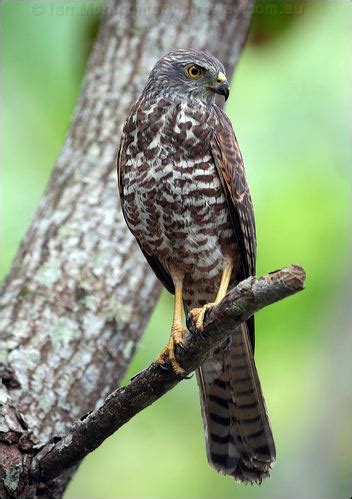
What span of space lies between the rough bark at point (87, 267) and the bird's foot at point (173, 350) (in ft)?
2.47

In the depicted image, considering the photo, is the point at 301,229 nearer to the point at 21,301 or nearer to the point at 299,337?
the point at 299,337

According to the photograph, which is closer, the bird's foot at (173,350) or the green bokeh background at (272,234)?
the bird's foot at (173,350)

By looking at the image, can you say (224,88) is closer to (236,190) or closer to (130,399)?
(236,190)

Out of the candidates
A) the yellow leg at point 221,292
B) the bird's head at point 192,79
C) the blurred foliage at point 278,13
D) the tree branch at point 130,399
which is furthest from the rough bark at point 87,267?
the bird's head at point 192,79

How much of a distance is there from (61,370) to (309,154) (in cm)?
321

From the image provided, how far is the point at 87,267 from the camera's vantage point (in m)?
4.93

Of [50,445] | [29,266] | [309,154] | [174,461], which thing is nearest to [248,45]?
[309,154]

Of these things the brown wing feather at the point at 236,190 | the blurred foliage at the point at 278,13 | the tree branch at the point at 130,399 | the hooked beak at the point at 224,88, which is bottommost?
the tree branch at the point at 130,399

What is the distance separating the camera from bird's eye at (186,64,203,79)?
4.40 metres

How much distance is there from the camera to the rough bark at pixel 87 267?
4.43 m

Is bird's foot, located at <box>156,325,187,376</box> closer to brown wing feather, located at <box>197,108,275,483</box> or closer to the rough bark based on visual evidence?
brown wing feather, located at <box>197,108,275,483</box>

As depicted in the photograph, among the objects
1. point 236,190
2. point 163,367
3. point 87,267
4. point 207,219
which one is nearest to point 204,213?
point 207,219

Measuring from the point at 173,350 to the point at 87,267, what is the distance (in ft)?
4.51

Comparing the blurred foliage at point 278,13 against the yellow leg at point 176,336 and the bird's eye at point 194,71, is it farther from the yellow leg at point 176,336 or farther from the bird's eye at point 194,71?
the yellow leg at point 176,336
